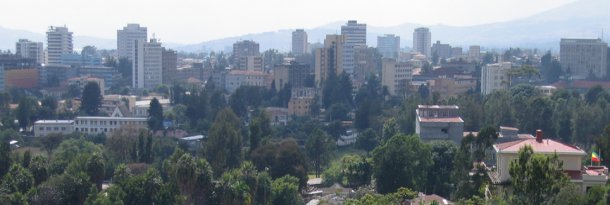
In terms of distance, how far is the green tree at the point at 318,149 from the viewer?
36.8 metres

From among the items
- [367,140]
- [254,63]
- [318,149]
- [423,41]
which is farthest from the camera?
[423,41]

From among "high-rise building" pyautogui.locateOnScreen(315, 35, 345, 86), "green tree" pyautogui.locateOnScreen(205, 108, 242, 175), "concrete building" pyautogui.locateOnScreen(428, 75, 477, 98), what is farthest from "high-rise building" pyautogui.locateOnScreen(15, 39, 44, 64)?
"green tree" pyautogui.locateOnScreen(205, 108, 242, 175)

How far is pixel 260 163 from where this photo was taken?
1282 inches

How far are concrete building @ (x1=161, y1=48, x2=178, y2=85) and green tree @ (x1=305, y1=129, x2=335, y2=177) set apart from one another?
37.6 metres

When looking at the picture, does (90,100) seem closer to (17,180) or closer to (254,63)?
(17,180)

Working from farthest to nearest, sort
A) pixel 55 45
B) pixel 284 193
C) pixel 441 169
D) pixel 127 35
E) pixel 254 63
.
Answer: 1. pixel 127 35
2. pixel 55 45
3. pixel 254 63
4. pixel 441 169
5. pixel 284 193

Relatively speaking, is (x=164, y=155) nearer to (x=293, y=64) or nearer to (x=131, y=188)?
(x=131, y=188)

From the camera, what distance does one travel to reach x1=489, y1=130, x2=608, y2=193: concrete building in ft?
63.1

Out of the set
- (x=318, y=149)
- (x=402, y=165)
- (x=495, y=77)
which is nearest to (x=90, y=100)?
(x=318, y=149)

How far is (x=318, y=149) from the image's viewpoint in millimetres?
36906

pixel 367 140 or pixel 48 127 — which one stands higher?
pixel 48 127

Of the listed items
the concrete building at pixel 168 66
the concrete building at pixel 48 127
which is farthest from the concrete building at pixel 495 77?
the concrete building at pixel 168 66

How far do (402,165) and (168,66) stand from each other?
49.2 m

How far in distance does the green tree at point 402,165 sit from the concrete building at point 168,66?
156 ft
